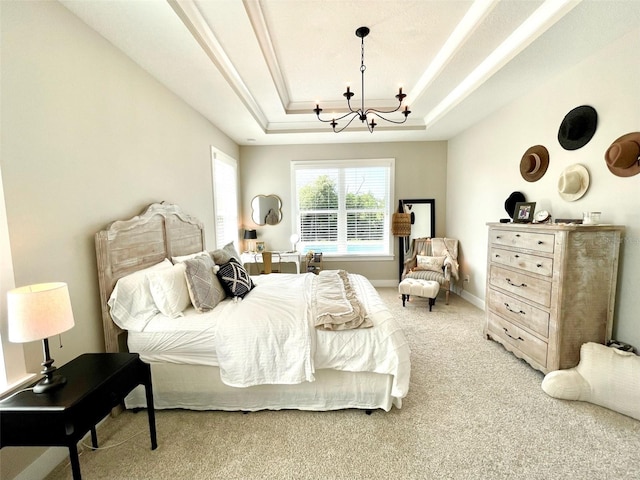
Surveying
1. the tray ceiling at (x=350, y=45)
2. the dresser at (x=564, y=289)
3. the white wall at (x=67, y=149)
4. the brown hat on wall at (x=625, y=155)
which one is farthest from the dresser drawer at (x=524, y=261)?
the white wall at (x=67, y=149)

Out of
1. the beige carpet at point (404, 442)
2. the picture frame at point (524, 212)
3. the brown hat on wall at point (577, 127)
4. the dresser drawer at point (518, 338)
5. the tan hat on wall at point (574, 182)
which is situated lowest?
the beige carpet at point (404, 442)

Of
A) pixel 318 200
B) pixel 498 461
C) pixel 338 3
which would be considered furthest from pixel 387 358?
pixel 318 200

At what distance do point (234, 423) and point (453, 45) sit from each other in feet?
11.7

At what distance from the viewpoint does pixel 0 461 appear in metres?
1.33

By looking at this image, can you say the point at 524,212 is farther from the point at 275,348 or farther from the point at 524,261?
the point at 275,348

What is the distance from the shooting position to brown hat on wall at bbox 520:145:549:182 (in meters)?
2.88

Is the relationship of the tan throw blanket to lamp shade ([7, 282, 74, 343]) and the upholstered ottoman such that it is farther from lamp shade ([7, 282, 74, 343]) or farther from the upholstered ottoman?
the upholstered ottoman

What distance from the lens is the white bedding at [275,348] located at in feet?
6.18

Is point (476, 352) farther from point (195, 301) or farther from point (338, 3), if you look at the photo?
point (338, 3)

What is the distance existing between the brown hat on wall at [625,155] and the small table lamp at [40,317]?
12.1ft

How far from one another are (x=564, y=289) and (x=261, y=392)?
2.44m

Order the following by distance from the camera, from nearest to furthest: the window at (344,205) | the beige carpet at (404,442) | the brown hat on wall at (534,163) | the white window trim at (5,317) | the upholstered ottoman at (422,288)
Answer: the white window trim at (5,317) < the beige carpet at (404,442) < the brown hat on wall at (534,163) < the upholstered ottoman at (422,288) < the window at (344,205)

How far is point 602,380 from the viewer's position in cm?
197

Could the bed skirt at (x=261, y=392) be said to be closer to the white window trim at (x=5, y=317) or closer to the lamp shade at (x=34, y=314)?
the white window trim at (x=5, y=317)
